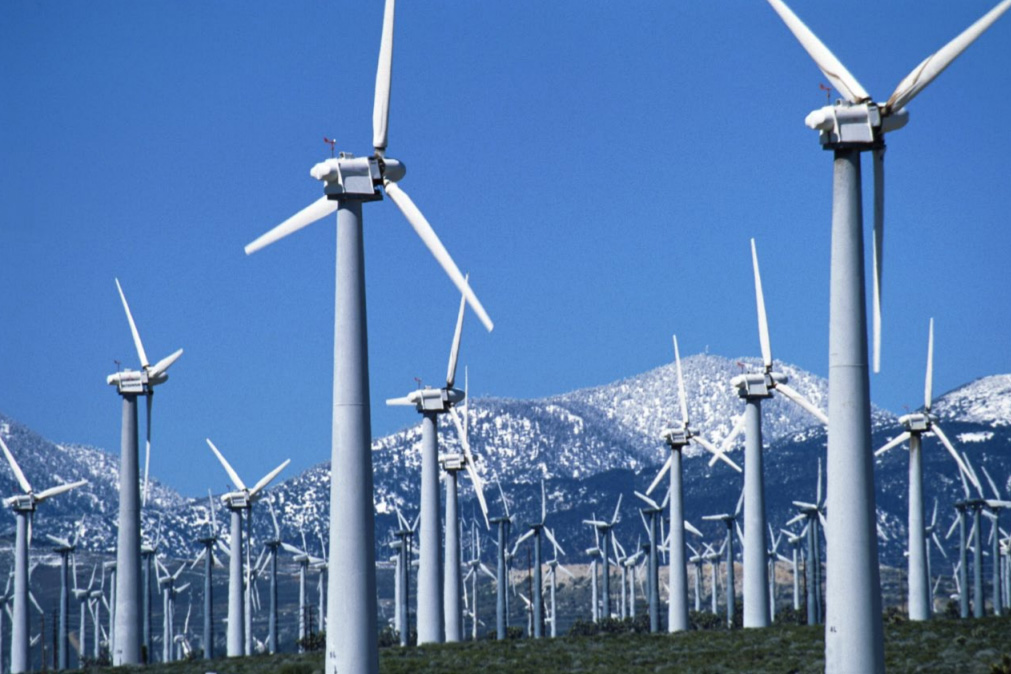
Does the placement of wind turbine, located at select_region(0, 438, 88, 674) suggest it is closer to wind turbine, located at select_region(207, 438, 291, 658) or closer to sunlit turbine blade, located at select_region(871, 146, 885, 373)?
wind turbine, located at select_region(207, 438, 291, 658)

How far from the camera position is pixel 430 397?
294 ft

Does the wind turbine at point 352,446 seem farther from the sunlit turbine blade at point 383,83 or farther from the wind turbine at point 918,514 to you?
the wind turbine at point 918,514

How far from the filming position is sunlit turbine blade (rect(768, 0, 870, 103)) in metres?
35.1

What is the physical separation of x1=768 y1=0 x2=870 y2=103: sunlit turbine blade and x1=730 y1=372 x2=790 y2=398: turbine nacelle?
49655 mm

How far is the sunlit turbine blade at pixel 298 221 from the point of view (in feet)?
139

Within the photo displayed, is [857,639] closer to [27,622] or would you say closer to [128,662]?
[128,662]

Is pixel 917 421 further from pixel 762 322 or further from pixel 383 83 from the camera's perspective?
pixel 383 83

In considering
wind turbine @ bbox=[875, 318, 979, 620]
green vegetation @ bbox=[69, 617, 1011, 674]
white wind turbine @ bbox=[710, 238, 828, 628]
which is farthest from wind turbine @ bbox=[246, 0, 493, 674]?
wind turbine @ bbox=[875, 318, 979, 620]

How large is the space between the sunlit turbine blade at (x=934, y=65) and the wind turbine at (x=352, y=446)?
10.0 meters

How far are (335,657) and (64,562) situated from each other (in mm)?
81600

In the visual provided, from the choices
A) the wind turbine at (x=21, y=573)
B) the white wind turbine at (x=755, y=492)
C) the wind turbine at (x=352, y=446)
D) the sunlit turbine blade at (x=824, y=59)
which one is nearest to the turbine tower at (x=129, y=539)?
the wind turbine at (x=21, y=573)

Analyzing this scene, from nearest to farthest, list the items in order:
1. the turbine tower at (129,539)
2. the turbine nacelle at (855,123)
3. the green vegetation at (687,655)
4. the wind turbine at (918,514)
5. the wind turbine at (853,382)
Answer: the wind turbine at (853,382), the turbine nacelle at (855,123), the green vegetation at (687,655), the turbine tower at (129,539), the wind turbine at (918,514)

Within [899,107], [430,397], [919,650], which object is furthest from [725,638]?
[899,107]

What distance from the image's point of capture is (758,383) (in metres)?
87.0
